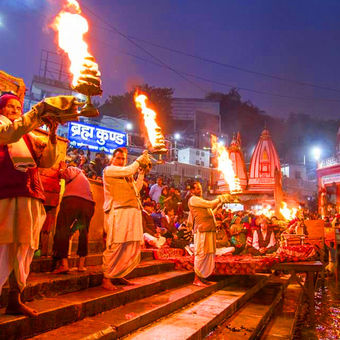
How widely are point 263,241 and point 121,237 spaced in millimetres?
7038

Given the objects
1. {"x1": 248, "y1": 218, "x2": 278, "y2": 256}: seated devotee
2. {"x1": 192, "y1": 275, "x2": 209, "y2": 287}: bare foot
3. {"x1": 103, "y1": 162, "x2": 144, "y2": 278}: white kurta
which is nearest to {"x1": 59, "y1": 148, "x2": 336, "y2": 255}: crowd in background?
{"x1": 248, "y1": 218, "x2": 278, "y2": 256}: seated devotee

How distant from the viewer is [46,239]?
524 cm

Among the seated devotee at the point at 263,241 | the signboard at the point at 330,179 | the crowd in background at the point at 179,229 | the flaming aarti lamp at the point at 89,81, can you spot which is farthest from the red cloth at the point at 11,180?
the signboard at the point at 330,179

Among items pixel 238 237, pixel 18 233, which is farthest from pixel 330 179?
pixel 18 233

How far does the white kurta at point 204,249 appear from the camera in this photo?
6312 millimetres

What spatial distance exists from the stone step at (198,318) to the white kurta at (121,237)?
0.90 m

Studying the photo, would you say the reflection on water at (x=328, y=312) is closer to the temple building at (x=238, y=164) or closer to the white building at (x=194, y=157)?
the temple building at (x=238, y=164)

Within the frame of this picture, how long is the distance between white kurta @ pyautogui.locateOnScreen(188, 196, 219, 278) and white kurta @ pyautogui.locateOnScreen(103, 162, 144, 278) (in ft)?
6.95

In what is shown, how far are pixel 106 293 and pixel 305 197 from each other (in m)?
41.5

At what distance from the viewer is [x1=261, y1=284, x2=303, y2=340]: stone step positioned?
17.0 ft

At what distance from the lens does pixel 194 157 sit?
4128 centimetres

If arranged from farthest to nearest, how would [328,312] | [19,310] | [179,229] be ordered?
[179,229], [328,312], [19,310]

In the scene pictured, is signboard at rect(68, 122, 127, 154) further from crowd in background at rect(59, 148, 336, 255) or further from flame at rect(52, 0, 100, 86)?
flame at rect(52, 0, 100, 86)

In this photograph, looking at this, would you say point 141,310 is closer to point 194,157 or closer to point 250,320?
point 250,320
